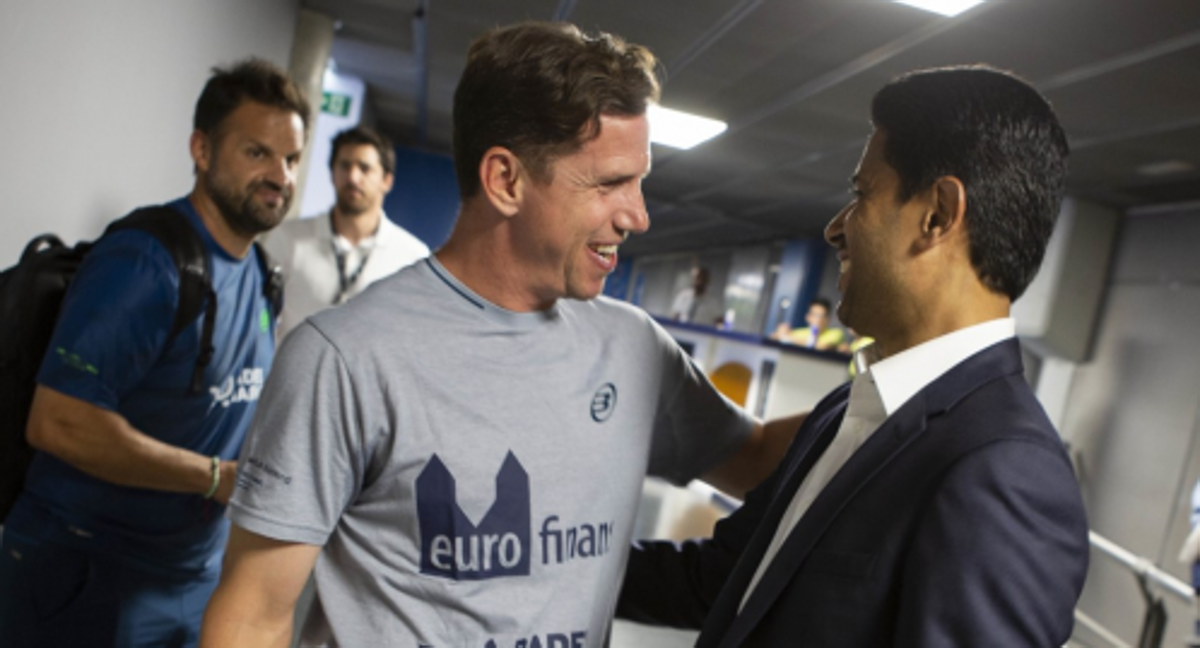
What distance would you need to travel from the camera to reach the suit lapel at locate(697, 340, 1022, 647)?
99 cm

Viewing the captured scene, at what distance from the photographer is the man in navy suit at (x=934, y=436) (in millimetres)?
844

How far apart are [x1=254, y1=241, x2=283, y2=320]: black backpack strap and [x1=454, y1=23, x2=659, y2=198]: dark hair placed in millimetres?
1066

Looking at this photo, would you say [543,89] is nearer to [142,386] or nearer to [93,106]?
[142,386]

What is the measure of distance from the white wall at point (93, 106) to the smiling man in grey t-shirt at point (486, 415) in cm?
115

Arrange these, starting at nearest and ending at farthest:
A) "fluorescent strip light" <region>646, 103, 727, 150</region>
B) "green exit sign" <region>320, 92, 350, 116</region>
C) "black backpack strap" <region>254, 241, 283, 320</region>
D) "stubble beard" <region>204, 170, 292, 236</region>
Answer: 1. "stubble beard" <region>204, 170, 292, 236</region>
2. "black backpack strap" <region>254, 241, 283, 320</region>
3. "fluorescent strip light" <region>646, 103, 727, 150</region>
4. "green exit sign" <region>320, 92, 350, 116</region>

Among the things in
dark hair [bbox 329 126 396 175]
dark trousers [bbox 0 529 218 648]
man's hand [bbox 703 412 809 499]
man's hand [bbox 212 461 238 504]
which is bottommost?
dark trousers [bbox 0 529 218 648]

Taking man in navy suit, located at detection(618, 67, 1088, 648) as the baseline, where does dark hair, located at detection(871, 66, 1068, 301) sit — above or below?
above

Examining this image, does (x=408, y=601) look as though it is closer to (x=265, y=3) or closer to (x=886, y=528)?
(x=886, y=528)

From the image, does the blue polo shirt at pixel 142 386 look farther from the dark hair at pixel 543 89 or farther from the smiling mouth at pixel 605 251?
the smiling mouth at pixel 605 251

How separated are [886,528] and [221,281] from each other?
5.27 ft

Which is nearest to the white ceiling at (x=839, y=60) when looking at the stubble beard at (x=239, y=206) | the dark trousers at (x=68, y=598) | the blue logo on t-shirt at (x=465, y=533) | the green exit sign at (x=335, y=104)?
the green exit sign at (x=335, y=104)

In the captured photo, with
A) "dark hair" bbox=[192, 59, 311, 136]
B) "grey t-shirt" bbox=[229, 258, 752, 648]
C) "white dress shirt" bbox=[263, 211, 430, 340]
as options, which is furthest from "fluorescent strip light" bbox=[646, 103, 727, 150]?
"grey t-shirt" bbox=[229, 258, 752, 648]

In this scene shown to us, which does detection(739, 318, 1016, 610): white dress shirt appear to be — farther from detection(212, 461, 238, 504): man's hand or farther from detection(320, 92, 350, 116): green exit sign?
detection(320, 92, 350, 116): green exit sign

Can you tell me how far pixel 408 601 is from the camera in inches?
46.8
